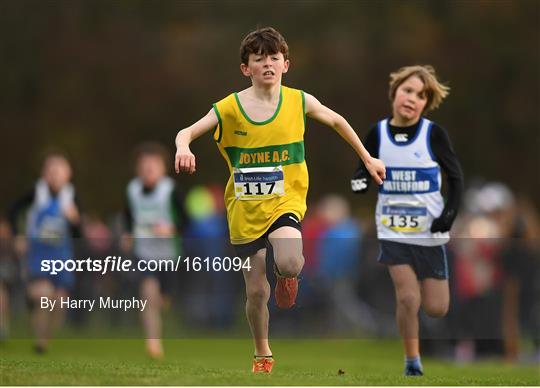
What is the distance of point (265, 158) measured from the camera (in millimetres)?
10609

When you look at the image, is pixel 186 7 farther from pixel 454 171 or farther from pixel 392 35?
pixel 454 171

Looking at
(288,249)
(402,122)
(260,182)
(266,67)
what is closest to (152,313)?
(402,122)

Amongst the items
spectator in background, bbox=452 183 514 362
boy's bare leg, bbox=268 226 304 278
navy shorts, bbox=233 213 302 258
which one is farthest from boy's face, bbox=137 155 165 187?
boy's bare leg, bbox=268 226 304 278

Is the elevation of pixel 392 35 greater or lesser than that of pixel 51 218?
greater

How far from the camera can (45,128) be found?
110 feet

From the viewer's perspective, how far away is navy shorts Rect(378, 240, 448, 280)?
12.0 m

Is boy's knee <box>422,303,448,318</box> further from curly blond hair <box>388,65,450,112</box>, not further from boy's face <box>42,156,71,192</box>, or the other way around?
boy's face <box>42,156,71,192</box>

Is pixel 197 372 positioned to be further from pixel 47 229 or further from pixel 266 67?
pixel 47 229

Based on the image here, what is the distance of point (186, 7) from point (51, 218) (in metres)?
18.6

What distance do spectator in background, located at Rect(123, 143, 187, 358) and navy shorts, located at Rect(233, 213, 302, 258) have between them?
446cm

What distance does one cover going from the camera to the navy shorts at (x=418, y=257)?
1202cm

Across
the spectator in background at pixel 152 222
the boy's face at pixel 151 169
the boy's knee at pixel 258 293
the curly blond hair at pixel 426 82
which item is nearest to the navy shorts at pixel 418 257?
the curly blond hair at pixel 426 82

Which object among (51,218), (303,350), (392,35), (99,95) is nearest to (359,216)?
(392,35)

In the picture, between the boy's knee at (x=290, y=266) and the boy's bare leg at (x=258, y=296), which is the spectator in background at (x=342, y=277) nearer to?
the boy's bare leg at (x=258, y=296)
